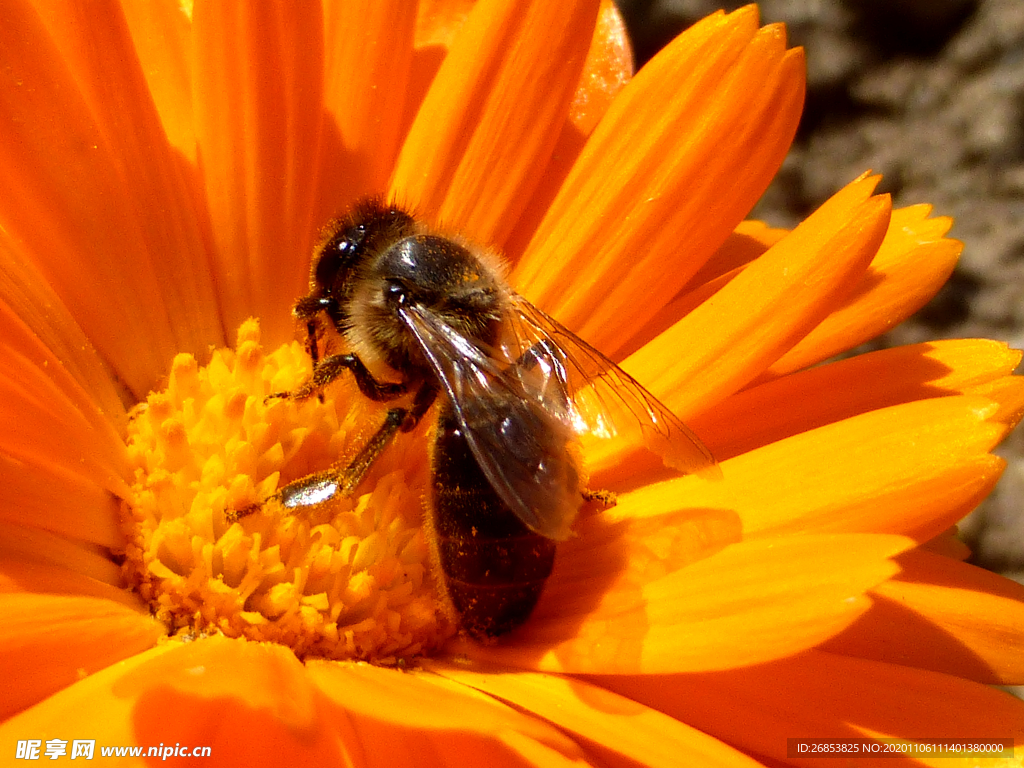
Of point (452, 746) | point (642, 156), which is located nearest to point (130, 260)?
point (642, 156)

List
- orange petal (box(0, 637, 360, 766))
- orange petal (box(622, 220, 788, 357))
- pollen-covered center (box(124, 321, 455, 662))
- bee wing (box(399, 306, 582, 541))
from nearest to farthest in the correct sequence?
orange petal (box(0, 637, 360, 766)), bee wing (box(399, 306, 582, 541)), pollen-covered center (box(124, 321, 455, 662)), orange petal (box(622, 220, 788, 357))

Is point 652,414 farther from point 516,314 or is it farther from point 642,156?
point 642,156

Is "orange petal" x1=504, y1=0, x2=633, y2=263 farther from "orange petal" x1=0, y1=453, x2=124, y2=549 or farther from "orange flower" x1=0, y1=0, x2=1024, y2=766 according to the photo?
"orange petal" x1=0, y1=453, x2=124, y2=549

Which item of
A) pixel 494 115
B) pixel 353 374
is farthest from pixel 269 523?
pixel 494 115

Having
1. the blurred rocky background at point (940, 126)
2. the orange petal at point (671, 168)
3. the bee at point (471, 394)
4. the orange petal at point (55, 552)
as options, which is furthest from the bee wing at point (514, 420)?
the blurred rocky background at point (940, 126)

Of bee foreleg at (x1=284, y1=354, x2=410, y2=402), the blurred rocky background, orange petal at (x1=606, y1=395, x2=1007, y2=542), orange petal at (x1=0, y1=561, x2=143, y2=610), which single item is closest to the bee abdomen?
bee foreleg at (x1=284, y1=354, x2=410, y2=402)

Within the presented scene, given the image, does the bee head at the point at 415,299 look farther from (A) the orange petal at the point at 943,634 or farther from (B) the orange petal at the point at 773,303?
(A) the orange petal at the point at 943,634

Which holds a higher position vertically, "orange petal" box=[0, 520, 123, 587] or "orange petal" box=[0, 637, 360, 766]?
"orange petal" box=[0, 520, 123, 587]
